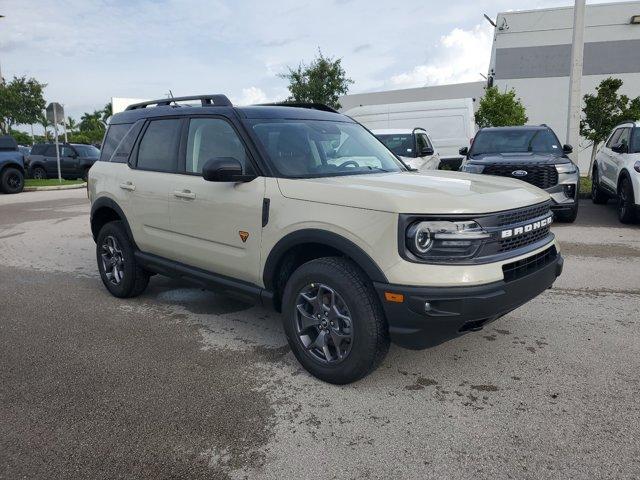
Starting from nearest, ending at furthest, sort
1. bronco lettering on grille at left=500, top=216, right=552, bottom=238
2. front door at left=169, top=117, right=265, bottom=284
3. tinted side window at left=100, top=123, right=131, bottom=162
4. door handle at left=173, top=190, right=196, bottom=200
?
bronco lettering on grille at left=500, top=216, right=552, bottom=238, front door at left=169, top=117, right=265, bottom=284, door handle at left=173, top=190, right=196, bottom=200, tinted side window at left=100, top=123, right=131, bottom=162

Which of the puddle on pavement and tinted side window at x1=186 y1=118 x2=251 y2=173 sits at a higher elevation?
tinted side window at x1=186 y1=118 x2=251 y2=173

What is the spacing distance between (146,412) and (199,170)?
6.33 ft

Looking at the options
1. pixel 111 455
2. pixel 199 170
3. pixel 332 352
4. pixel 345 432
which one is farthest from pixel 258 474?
pixel 199 170

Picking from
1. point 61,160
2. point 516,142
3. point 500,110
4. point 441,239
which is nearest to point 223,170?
point 441,239

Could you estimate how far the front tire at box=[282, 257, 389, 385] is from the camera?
3057 mm

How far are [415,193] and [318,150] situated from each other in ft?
3.86

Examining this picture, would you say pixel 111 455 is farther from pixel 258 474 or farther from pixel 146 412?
pixel 258 474

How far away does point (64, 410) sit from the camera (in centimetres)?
308

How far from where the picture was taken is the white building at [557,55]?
2922cm

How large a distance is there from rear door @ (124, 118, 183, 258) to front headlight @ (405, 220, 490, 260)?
2.32 m

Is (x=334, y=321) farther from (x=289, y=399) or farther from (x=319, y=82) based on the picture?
(x=319, y=82)

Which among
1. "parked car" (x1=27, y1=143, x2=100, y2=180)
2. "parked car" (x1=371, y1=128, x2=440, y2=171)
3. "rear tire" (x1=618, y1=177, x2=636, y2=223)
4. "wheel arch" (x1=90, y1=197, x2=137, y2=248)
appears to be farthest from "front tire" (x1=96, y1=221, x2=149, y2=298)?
"parked car" (x1=27, y1=143, x2=100, y2=180)

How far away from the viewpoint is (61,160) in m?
22.4

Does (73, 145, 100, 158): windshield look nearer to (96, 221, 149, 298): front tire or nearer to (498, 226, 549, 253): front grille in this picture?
(96, 221, 149, 298): front tire
